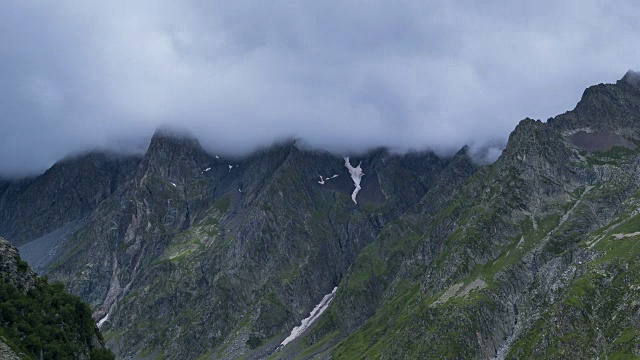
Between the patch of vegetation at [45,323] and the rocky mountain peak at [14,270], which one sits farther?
the rocky mountain peak at [14,270]

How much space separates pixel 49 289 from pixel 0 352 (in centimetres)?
3629

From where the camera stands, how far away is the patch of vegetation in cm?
10594

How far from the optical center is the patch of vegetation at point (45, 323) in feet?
348

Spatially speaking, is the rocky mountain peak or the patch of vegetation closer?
the patch of vegetation

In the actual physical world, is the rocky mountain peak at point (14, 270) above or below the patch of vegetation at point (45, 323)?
above

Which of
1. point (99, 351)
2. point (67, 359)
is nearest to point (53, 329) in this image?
point (67, 359)

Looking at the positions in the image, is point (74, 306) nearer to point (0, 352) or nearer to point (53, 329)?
point (53, 329)

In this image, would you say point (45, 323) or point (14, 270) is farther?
point (14, 270)

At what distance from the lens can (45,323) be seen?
4520 inches

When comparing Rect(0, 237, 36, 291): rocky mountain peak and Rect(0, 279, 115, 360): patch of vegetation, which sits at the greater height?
Rect(0, 237, 36, 291): rocky mountain peak

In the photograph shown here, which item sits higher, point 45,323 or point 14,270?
point 14,270

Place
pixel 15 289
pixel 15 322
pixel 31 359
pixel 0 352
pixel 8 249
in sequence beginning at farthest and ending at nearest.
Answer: pixel 8 249 → pixel 15 289 → pixel 15 322 → pixel 31 359 → pixel 0 352

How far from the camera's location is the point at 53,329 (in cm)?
11306

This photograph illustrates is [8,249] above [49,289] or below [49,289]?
above
